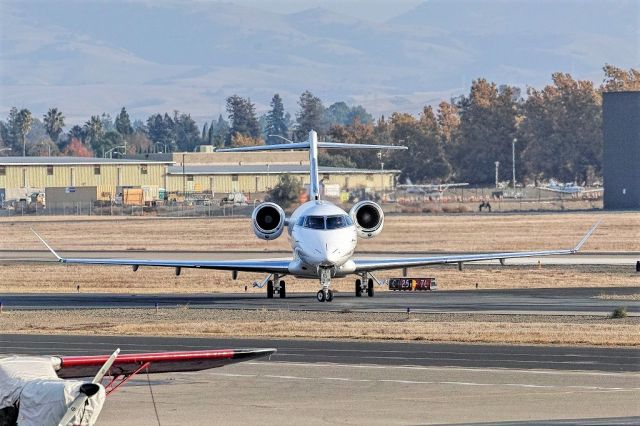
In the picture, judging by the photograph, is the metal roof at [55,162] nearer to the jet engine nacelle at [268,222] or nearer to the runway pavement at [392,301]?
the runway pavement at [392,301]

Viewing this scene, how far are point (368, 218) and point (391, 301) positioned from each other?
10.4 feet

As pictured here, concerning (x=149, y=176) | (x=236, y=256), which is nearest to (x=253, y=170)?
(x=149, y=176)

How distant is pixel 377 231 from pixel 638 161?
76881mm

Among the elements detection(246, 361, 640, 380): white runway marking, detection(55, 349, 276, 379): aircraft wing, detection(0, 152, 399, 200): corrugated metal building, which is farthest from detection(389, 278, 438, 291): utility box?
detection(0, 152, 399, 200): corrugated metal building

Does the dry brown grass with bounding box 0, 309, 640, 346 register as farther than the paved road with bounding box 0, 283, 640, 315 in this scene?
No

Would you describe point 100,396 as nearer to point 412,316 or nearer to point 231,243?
point 412,316

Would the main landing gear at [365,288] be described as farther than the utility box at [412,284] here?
No

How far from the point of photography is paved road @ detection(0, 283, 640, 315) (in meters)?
41.5

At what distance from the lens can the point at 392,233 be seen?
3457 inches

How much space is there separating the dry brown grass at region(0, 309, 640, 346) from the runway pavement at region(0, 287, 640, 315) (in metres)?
2.09

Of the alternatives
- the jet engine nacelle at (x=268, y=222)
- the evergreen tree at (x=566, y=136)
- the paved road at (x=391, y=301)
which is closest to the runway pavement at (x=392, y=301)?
the paved road at (x=391, y=301)

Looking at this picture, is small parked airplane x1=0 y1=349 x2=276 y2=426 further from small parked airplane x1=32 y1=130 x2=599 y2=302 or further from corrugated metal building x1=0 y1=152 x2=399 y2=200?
corrugated metal building x1=0 y1=152 x2=399 y2=200

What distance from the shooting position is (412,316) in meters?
39.2

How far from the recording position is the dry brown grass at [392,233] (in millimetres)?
77938
